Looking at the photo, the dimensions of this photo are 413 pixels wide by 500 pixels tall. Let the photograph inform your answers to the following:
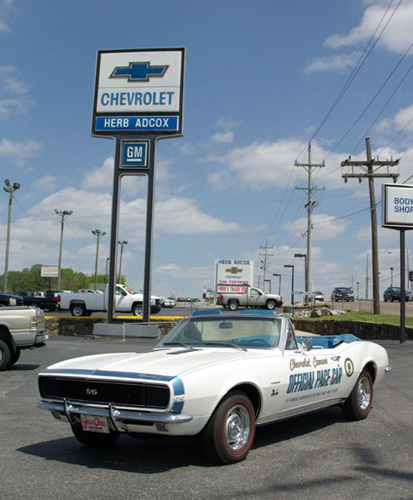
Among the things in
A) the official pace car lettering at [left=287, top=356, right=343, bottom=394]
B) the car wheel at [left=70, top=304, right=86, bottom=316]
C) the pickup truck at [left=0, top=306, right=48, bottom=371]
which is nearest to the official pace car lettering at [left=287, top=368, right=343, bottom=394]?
the official pace car lettering at [left=287, top=356, right=343, bottom=394]

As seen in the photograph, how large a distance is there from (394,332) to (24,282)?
150 metres

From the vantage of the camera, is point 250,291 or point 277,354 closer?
point 277,354

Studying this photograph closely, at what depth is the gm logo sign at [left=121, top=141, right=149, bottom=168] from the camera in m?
22.7

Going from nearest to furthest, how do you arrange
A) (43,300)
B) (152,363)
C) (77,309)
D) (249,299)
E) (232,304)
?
(152,363)
(77,309)
(43,300)
(232,304)
(249,299)

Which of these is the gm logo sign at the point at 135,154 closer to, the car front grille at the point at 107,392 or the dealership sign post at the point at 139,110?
the dealership sign post at the point at 139,110

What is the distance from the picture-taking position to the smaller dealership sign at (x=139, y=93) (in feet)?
73.9

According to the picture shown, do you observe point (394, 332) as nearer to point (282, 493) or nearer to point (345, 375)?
point (345, 375)

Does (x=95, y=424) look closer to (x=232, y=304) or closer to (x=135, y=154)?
(x=135, y=154)

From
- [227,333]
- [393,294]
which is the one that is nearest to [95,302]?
[227,333]

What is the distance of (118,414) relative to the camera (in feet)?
16.2

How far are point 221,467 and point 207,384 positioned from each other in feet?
2.52

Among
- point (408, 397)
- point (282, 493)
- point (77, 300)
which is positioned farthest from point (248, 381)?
point (77, 300)

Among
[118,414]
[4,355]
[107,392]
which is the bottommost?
[4,355]

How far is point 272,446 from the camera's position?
6.02m
